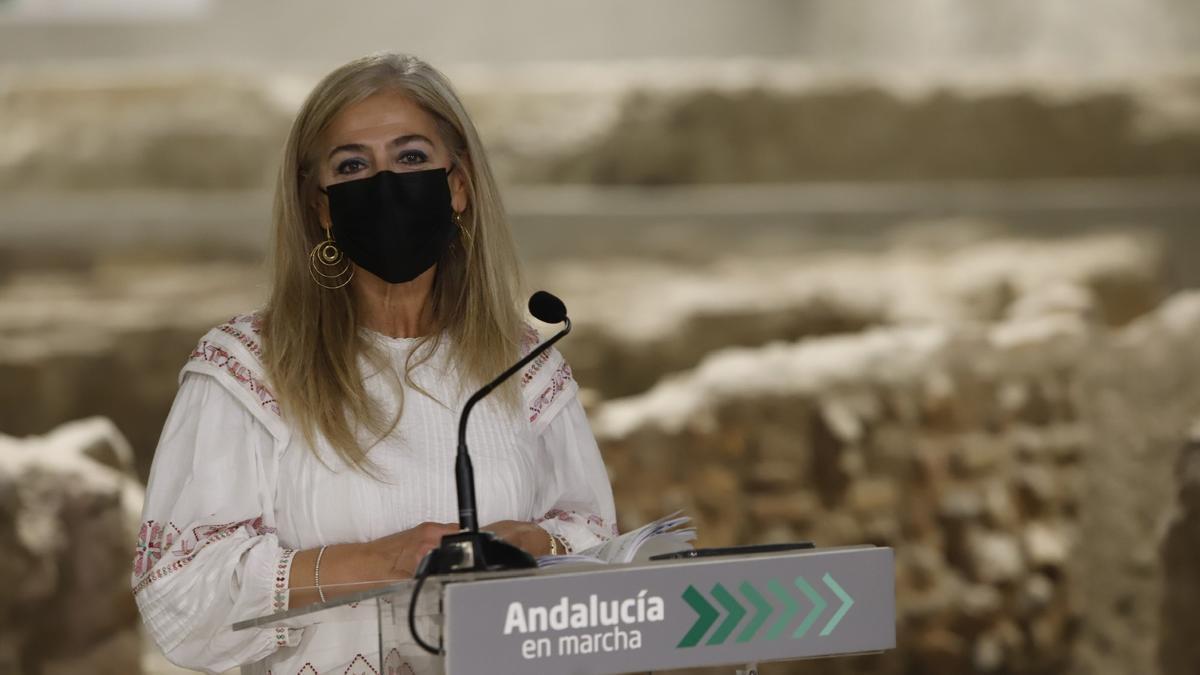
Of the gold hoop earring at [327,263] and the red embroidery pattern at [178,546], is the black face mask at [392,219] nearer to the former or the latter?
the gold hoop earring at [327,263]

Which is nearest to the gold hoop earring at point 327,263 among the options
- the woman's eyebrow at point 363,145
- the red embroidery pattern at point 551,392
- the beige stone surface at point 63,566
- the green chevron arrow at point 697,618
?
the woman's eyebrow at point 363,145

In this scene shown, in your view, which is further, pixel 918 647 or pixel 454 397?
pixel 918 647

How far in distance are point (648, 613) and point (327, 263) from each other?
2.56ft

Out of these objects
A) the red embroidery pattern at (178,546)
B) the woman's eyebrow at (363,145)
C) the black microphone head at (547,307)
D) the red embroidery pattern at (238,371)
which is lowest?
the red embroidery pattern at (178,546)

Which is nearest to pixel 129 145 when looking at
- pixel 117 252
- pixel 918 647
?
pixel 117 252

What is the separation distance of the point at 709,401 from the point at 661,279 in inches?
60.9

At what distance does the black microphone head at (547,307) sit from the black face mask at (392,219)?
25 centimetres

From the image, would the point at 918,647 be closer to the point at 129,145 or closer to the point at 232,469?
the point at 232,469

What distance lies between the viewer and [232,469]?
189 cm

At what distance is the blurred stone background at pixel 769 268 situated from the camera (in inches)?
184

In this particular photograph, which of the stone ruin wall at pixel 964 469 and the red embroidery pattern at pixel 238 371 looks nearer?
the red embroidery pattern at pixel 238 371

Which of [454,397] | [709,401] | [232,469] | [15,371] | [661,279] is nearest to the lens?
[232,469]

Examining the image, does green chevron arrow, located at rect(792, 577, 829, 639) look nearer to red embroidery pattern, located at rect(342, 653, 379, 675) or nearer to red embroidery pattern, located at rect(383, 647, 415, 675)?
red embroidery pattern, located at rect(383, 647, 415, 675)

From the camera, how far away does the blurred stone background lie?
4.68m
